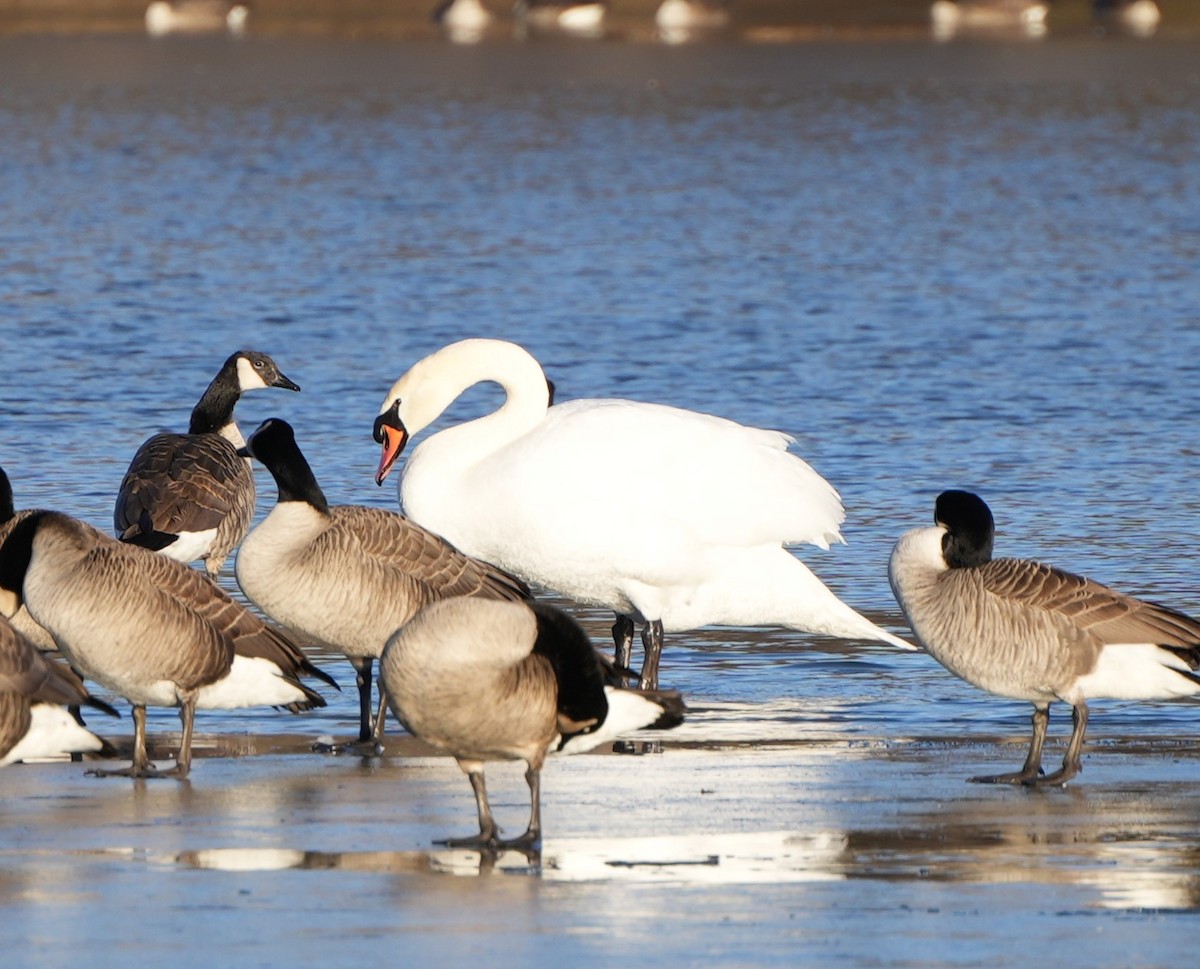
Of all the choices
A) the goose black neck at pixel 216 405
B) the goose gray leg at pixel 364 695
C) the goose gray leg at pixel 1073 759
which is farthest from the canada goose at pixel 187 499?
the goose gray leg at pixel 1073 759

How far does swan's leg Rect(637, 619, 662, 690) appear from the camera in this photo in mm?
8906

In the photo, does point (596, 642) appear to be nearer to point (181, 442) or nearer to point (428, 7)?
point (181, 442)

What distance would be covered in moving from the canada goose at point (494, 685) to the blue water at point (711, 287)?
1.96m

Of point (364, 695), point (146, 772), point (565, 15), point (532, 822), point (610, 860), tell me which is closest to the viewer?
point (610, 860)

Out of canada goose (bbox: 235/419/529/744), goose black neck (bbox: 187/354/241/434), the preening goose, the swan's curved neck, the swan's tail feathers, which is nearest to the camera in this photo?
the swan's tail feathers

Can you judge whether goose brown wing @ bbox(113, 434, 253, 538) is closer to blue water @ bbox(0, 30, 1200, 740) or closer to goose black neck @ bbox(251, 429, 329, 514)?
blue water @ bbox(0, 30, 1200, 740)

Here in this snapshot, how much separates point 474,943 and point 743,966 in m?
0.66

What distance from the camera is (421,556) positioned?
8.34 m

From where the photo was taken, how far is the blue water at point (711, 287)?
1232 centimetres

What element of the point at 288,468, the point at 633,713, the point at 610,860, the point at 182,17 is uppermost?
the point at 182,17

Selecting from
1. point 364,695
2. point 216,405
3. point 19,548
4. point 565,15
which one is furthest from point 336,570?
point 565,15

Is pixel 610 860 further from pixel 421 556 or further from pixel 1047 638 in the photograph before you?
pixel 421 556

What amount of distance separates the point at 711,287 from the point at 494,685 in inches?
611

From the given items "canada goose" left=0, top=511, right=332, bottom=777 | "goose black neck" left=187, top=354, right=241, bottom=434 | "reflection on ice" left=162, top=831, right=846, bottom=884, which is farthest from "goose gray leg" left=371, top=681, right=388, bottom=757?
"goose black neck" left=187, top=354, right=241, bottom=434
